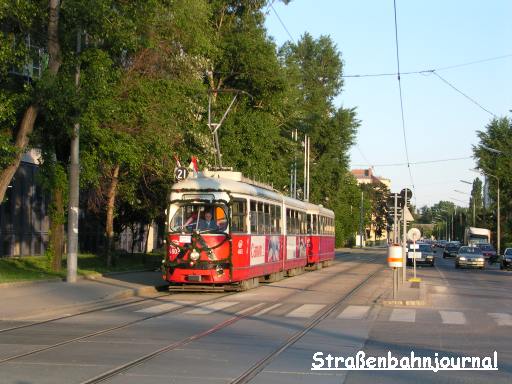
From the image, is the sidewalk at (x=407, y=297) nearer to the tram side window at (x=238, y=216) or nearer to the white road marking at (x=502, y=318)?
the white road marking at (x=502, y=318)

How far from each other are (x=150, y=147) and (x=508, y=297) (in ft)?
41.2

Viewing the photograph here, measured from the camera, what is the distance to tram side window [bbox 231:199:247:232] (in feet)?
76.8

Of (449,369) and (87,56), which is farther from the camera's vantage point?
(87,56)

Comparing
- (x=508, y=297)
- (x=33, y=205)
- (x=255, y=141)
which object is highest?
(x=255, y=141)

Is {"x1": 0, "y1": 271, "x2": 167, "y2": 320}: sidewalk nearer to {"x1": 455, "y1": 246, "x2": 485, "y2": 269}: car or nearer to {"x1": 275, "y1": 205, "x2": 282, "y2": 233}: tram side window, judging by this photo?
{"x1": 275, "y1": 205, "x2": 282, "y2": 233}: tram side window

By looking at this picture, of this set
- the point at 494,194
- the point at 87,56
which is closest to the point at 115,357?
the point at 87,56

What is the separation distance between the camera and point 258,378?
997 centimetres

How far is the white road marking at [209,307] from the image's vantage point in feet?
60.2

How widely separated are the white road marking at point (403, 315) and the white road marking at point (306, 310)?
5.82 feet

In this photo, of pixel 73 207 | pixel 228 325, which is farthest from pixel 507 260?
pixel 228 325

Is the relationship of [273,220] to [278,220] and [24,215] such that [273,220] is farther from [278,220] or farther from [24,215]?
[24,215]

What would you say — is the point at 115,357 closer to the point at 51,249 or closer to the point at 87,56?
Result: the point at 87,56

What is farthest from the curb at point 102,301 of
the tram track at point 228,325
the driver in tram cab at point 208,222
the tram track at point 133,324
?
the tram track at point 228,325

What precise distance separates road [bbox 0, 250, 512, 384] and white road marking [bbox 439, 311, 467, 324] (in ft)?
0.07
